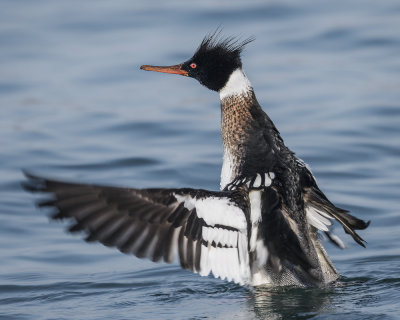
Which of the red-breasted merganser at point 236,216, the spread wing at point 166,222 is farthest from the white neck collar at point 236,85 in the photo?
the spread wing at point 166,222

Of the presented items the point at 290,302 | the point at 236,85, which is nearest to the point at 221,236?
the point at 290,302

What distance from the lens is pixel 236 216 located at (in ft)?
22.2

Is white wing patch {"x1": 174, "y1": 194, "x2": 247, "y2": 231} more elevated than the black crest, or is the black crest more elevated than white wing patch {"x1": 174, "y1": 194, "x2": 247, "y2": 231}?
the black crest

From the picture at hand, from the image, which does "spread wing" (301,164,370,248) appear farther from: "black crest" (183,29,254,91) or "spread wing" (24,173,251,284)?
"black crest" (183,29,254,91)

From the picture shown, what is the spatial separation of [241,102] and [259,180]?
1.24 metres

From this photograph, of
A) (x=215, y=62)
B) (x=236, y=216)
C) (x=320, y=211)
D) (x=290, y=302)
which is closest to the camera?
(x=236, y=216)

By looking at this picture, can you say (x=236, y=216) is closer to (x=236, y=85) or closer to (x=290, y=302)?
(x=290, y=302)

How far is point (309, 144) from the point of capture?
12008 mm

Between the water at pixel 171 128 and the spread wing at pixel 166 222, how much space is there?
2.01ft

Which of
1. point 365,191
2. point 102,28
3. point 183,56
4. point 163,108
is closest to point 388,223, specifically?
point 365,191

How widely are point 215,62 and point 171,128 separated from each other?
4212 mm

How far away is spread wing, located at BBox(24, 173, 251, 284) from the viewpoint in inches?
247

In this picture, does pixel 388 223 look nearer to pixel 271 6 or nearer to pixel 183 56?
pixel 183 56

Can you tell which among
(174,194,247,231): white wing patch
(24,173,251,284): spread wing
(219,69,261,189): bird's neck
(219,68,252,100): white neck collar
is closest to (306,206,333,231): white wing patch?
(219,69,261,189): bird's neck
